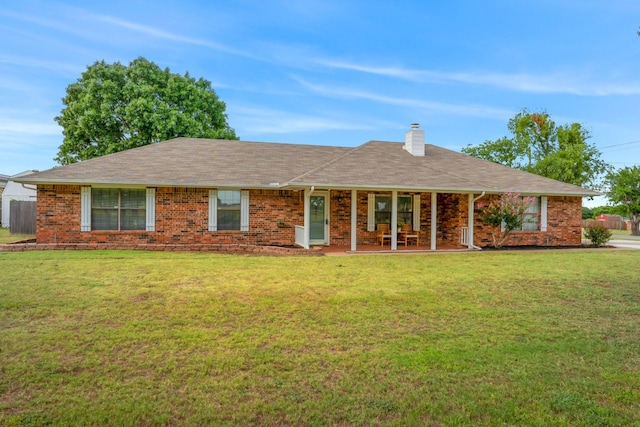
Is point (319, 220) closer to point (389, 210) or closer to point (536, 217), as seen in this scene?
point (389, 210)

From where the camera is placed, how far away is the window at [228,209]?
47.9 feet

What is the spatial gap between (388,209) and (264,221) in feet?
15.4

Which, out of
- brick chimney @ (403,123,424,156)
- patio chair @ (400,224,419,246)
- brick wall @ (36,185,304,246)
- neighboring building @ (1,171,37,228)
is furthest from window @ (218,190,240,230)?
neighboring building @ (1,171,37,228)

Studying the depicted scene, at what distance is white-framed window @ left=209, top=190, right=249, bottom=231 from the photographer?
14492 millimetres

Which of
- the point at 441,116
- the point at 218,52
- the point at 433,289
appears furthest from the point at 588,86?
the point at 433,289

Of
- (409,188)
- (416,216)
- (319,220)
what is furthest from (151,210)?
(416,216)

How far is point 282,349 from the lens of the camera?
4.54 metres

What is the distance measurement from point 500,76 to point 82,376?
21.8 meters

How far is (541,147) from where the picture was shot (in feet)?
115

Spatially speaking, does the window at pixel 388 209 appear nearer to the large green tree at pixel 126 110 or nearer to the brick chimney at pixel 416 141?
the brick chimney at pixel 416 141

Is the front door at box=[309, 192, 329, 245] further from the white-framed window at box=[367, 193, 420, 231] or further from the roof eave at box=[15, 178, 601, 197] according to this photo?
the white-framed window at box=[367, 193, 420, 231]

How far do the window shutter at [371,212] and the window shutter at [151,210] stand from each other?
24.7ft

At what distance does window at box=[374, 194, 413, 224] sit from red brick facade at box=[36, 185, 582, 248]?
0.47m

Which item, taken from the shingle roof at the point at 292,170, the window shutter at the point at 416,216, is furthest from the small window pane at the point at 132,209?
the window shutter at the point at 416,216
